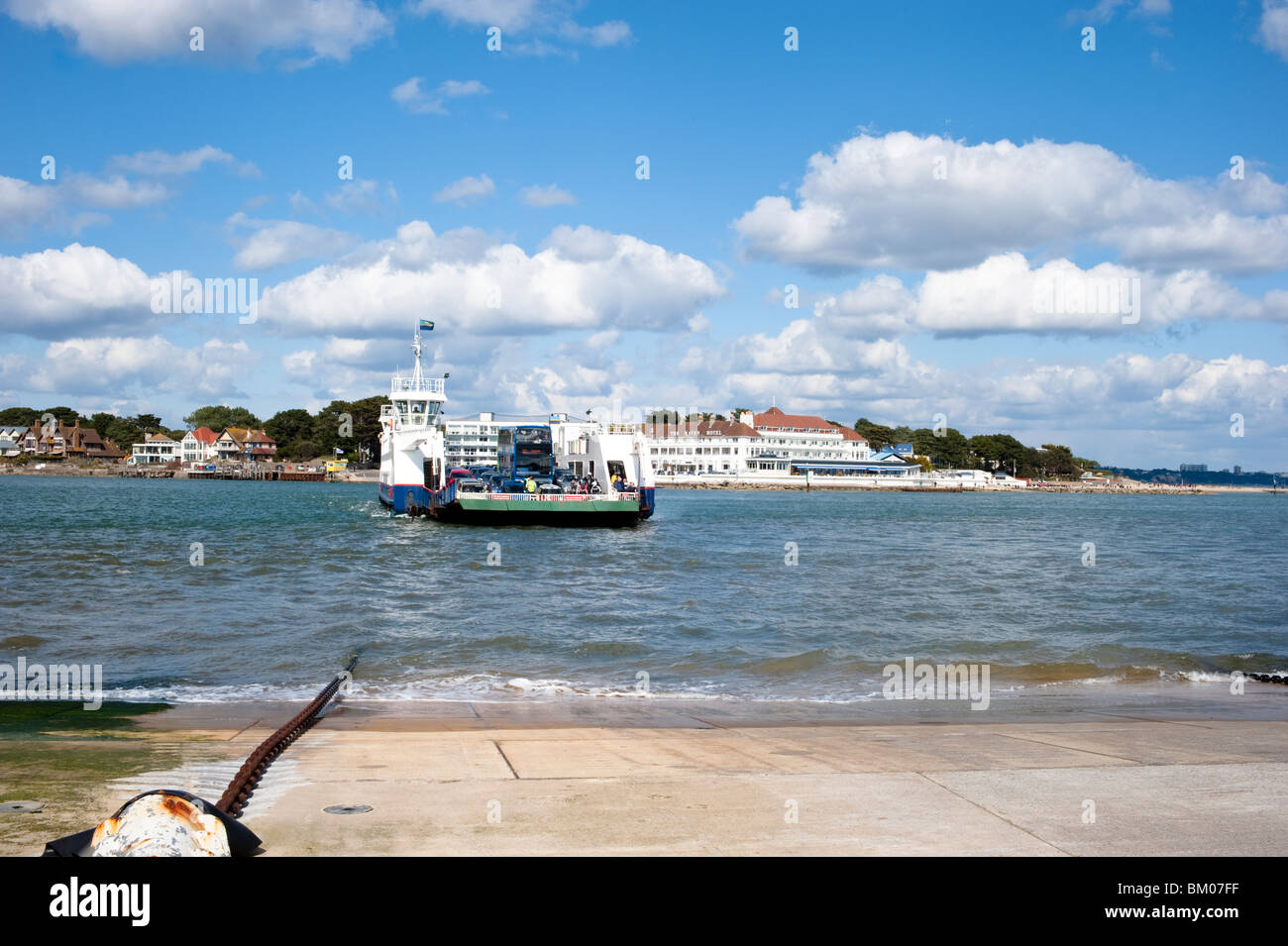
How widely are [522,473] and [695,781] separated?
53355 mm

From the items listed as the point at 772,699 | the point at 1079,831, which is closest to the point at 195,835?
the point at 1079,831

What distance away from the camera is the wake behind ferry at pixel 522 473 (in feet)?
164

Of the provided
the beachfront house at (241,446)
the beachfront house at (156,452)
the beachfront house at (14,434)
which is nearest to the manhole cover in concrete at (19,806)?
the beachfront house at (241,446)

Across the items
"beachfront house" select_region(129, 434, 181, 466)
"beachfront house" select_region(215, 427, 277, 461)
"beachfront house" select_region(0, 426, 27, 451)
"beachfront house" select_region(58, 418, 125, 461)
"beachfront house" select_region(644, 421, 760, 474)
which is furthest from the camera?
"beachfront house" select_region(0, 426, 27, 451)

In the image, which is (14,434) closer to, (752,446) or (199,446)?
(199,446)

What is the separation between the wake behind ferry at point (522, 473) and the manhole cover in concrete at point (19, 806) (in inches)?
1691

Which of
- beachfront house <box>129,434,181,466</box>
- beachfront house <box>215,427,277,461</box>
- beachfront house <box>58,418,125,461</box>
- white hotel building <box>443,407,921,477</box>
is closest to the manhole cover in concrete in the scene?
white hotel building <box>443,407,921,477</box>

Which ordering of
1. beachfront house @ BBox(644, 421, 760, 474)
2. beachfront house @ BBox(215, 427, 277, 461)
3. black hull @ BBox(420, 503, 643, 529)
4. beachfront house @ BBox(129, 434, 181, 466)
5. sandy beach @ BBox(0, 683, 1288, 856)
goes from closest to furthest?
sandy beach @ BBox(0, 683, 1288, 856) → black hull @ BBox(420, 503, 643, 529) → beachfront house @ BBox(644, 421, 760, 474) → beachfront house @ BBox(215, 427, 277, 461) → beachfront house @ BBox(129, 434, 181, 466)

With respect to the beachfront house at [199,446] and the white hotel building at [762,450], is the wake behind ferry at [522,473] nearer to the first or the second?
the white hotel building at [762,450]

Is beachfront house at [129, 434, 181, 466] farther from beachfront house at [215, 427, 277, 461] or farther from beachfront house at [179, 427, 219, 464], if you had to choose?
beachfront house at [215, 427, 277, 461]

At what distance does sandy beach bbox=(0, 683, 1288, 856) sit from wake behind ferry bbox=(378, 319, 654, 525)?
38346 mm

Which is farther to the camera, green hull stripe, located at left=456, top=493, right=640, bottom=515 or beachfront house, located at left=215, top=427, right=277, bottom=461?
beachfront house, located at left=215, top=427, right=277, bottom=461

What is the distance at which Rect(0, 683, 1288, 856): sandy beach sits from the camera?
5.61 meters
